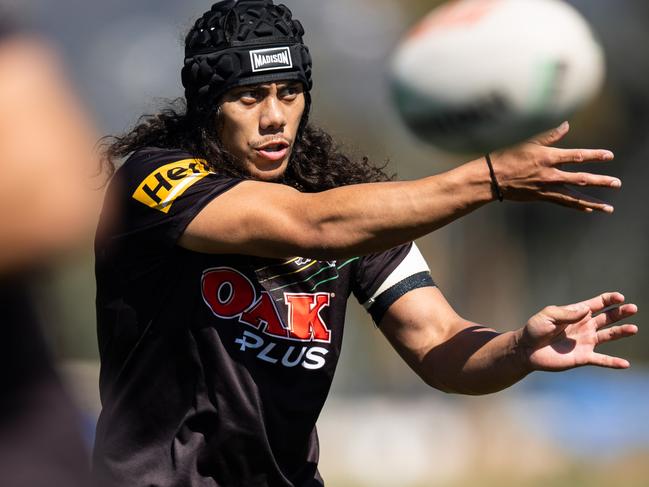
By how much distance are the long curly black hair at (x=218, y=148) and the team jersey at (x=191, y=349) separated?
216 mm

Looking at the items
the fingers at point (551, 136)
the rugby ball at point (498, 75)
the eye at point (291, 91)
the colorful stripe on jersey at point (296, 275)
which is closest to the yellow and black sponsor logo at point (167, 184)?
the colorful stripe on jersey at point (296, 275)

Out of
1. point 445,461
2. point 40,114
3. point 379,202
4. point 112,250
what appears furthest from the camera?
point 445,461

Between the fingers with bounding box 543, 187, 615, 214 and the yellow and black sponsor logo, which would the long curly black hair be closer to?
the yellow and black sponsor logo

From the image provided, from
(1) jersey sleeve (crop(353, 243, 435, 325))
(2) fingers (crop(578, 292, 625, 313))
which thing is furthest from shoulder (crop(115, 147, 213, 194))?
(2) fingers (crop(578, 292, 625, 313))

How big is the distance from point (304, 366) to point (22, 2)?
203cm

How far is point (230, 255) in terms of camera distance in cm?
427

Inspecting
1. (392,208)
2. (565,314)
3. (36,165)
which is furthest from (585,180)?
(36,165)

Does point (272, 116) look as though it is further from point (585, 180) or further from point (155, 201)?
point (585, 180)

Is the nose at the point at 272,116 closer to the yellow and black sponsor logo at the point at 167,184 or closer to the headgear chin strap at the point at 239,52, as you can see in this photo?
the headgear chin strap at the point at 239,52

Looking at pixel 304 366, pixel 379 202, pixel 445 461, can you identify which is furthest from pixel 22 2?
pixel 445 461

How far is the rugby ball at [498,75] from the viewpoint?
145 inches

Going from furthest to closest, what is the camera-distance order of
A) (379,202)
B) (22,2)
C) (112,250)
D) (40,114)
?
1. (112,250)
2. (379,202)
3. (22,2)
4. (40,114)

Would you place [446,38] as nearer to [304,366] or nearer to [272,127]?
[272,127]

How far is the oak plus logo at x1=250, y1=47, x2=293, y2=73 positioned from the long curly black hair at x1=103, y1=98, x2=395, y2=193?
23 centimetres
